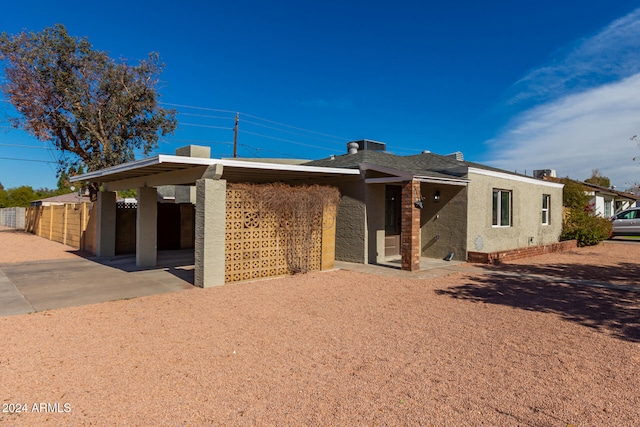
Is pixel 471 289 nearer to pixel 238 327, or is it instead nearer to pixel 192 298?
pixel 238 327

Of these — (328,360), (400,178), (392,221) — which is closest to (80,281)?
(328,360)

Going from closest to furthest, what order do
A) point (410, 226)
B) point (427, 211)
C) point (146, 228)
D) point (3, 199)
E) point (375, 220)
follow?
point (410, 226), point (146, 228), point (375, 220), point (427, 211), point (3, 199)

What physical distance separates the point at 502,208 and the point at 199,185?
10.7 m

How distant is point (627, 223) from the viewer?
2048cm

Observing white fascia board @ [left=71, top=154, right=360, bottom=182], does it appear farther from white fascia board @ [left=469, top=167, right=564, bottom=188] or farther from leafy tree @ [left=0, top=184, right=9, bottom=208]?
leafy tree @ [left=0, top=184, right=9, bottom=208]

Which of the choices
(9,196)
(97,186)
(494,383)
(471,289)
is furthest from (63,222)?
(9,196)

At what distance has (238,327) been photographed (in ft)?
17.9

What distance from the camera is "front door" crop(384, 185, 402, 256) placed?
493 inches

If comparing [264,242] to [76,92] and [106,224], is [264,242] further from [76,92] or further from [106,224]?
[76,92]

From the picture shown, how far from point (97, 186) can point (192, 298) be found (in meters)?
14.4

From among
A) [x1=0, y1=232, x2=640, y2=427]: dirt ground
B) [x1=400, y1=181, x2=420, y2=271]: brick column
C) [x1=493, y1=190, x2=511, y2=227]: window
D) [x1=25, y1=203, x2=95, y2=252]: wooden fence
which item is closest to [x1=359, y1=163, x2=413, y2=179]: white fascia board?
[x1=400, y1=181, x2=420, y2=271]: brick column

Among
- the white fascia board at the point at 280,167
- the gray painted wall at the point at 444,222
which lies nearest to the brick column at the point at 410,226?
the white fascia board at the point at 280,167

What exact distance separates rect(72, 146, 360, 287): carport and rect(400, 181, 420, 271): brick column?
1856 mm

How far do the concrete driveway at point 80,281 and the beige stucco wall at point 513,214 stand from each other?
349 inches
